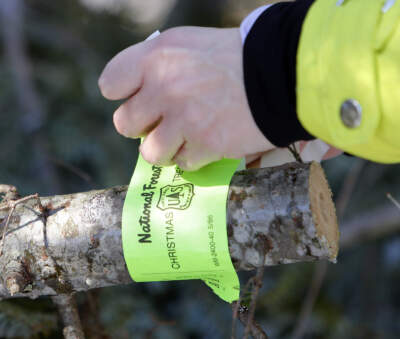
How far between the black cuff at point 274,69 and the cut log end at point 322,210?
0.10m

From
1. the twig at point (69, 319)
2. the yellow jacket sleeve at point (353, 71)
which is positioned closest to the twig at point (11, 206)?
the twig at point (69, 319)

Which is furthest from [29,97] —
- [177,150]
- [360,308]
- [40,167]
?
[360,308]

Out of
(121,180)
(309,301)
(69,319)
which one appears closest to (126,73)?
(69,319)

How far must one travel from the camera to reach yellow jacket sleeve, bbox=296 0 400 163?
28.1 inches

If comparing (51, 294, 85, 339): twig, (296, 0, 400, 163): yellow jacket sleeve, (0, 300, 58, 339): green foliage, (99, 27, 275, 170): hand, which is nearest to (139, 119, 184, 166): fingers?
(99, 27, 275, 170): hand

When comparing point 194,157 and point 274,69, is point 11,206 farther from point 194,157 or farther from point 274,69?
point 274,69

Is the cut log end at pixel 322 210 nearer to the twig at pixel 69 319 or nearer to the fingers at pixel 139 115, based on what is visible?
the fingers at pixel 139 115

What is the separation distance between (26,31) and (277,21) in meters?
1.69

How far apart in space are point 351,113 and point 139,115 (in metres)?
0.39

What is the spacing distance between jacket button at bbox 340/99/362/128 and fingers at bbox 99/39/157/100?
39 cm

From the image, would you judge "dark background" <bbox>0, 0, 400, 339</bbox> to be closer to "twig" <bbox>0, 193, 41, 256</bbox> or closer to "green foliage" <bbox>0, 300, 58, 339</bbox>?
"green foliage" <bbox>0, 300, 58, 339</bbox>

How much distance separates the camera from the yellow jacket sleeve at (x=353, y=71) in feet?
2.34

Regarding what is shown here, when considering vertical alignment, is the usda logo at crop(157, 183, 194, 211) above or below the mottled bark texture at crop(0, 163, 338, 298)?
above

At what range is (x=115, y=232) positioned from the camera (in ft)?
2.93
